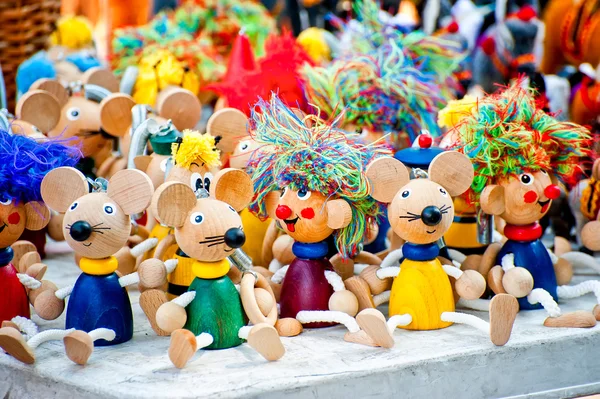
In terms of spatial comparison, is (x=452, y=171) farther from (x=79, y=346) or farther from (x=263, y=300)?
(x=79, y=346)

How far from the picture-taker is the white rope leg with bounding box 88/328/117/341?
1.57 metres

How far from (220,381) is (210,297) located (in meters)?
0.22

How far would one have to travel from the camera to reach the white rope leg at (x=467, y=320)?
1623 millimetres

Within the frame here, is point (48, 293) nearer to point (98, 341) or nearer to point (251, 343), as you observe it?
point (98, 341)

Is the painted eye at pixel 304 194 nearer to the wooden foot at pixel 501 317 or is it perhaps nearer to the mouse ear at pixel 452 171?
the mouse ear at pixel 452 171

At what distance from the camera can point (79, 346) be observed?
4.83 ft

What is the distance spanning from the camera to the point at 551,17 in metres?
3.04

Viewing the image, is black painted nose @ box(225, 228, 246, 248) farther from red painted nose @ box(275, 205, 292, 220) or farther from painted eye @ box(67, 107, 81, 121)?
painted eye @ box(67, 107, 81, 121)

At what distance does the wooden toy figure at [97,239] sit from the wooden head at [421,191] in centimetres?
44

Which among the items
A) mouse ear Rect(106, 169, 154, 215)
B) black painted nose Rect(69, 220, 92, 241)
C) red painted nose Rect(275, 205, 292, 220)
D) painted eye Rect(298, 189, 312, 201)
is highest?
mouse ear Rect(106, 169, 154, 215)

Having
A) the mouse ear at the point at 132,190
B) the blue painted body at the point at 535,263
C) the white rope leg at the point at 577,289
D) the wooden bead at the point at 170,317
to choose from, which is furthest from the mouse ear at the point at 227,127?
the white rope leg at the point at 577,289

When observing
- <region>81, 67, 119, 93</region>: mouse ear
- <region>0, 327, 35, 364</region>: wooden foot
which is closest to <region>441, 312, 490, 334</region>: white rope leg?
<region>0, 327, 35, 364</region>: wooden foot

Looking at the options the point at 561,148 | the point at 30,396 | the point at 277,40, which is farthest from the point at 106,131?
the point at 561,148

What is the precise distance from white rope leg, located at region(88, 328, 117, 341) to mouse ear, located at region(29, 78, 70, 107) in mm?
823
